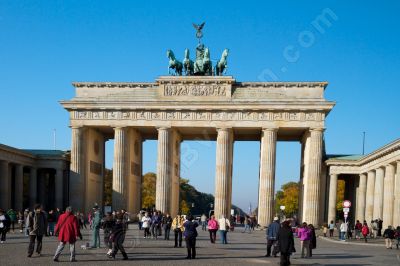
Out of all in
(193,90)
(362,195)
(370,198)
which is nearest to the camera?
(370,198)

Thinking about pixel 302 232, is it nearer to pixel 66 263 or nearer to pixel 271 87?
pixel 66 263

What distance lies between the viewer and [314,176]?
51.6 m

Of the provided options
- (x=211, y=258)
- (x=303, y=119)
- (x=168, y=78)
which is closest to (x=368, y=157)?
(x=303, y=119)

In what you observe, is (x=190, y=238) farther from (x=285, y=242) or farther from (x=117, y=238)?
(x=285, y=242)

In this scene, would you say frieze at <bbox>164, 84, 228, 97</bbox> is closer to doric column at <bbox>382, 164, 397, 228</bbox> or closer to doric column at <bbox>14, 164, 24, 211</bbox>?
doric column at <bbox>14, 164, 24, 211</bbox>

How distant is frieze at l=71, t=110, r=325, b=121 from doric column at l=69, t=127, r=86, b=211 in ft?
7.74

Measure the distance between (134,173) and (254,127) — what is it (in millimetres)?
17570

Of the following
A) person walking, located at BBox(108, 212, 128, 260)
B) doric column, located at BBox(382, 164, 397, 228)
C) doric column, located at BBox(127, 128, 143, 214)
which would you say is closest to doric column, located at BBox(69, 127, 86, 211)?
Answer: doric column, located at BBox(127, 128, 143, 214)

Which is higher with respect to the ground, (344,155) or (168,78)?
(168,78)

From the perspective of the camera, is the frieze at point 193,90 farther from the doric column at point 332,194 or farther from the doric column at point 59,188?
the doric column at point 59,188

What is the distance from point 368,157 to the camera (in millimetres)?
47562

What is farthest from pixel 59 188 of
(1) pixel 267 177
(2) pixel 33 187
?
(1) pixel 267 177

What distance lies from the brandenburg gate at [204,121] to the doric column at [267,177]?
0.38 feet

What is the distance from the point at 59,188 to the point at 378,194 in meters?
38.0
